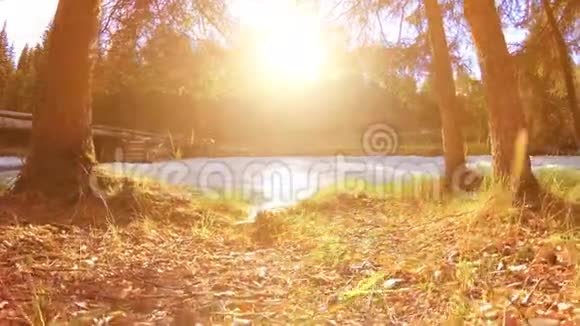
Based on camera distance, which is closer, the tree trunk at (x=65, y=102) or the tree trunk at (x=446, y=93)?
the tree trunk at (x=65, y=102)

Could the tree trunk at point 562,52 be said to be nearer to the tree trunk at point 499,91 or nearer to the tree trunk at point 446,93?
the tree trunk at point 446,93

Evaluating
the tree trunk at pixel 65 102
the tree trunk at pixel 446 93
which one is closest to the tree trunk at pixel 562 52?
the tree trunk at pixel 446 93

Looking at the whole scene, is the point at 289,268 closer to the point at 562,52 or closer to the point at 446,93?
the point at 446,93

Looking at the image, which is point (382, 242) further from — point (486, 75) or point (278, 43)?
point (278, 43)

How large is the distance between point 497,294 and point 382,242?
1.77m

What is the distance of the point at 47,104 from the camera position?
5.82 meters

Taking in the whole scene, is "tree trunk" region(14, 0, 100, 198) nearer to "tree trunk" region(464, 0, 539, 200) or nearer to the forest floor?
the forest floor

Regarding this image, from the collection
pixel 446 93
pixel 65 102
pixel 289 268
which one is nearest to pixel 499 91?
pixel 289 268

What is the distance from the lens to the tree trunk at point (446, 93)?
809cm

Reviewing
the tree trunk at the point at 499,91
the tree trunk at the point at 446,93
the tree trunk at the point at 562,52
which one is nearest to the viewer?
the tree trunk at the point at 499,91

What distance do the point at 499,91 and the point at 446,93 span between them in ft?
11.4

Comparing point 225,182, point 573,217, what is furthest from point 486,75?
point 225,182

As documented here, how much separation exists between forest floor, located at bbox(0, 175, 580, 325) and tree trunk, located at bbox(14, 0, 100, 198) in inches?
24.7

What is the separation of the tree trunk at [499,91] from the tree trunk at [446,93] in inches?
129
